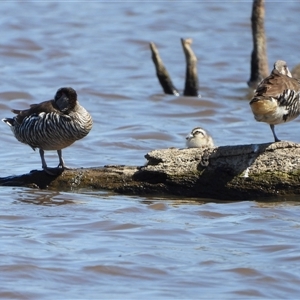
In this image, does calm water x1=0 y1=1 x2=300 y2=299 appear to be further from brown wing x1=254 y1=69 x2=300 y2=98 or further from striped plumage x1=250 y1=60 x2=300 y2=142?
brown wing x1=254 y1=69 x2=300 y2=98

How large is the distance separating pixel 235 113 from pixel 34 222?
883 cm

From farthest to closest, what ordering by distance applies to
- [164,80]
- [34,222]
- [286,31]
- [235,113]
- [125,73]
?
1. [286,31]
2. [125,73]
3. [164,80]
4. [235,113]
5. [34,222]

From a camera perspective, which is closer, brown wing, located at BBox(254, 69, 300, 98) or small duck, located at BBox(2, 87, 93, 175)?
brown wing, located at BBox(254, 69, 300, 98)

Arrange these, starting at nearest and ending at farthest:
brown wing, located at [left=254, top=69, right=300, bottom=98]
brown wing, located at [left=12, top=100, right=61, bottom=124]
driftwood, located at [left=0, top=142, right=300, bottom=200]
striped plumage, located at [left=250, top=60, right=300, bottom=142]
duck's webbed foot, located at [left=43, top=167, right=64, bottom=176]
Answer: driftwood, located at [left=0, top=142, right=300, bottom=200] → striped plumage, located at [left=250, top=60, right=300, bottom=142] → brown wing, located at [left=254, top=69, right=300, bottom=98] → duck's webbed foot, located at [left=43, top=167, right=64, bottom=176] → brown wing, located at [left=12, top=100, right=61, bottom=124]

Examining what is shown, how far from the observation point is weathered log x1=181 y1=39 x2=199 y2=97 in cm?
1798

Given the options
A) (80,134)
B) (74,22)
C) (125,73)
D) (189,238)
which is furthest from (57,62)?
(189,238)

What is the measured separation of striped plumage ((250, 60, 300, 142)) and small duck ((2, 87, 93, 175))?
6.60 ft

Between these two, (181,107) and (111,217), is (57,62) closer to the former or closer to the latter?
(181,107)

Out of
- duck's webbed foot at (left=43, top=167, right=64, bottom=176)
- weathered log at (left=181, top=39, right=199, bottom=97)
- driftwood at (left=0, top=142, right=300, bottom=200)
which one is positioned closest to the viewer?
driftwood at (left=0, top=142, right=300, bottom=200)

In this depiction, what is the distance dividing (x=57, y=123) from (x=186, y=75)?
8317 mm

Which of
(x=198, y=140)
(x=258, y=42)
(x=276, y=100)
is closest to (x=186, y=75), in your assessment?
(x=258, y=42)

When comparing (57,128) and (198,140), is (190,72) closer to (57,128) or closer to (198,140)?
(198,140)

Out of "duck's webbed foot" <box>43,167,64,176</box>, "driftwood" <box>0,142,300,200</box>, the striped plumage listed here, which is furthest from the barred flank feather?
the striped plumage

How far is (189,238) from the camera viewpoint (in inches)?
344
